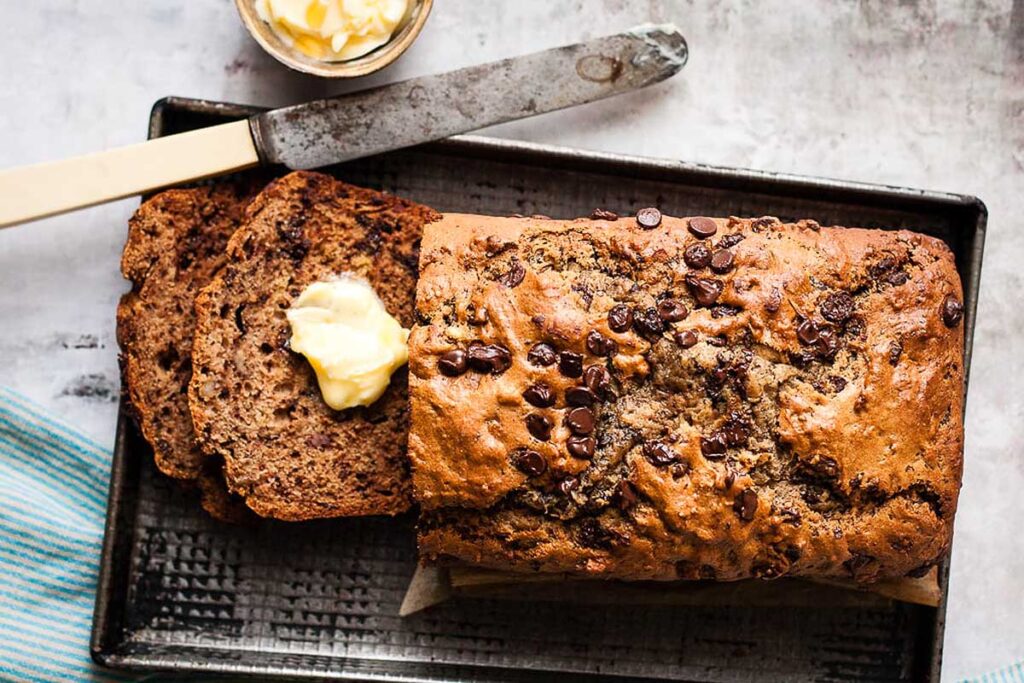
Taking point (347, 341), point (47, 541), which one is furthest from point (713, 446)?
point (47, 541)

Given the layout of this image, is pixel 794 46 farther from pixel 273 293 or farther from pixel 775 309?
pixel 273 293

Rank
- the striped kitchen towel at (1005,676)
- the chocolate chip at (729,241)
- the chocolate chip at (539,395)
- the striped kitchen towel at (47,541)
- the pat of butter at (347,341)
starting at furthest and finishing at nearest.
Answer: the striped kitchen towel at (1005,676), the striped kitchen towel at (47,541), the pat of butter at (347,341), the chocolate chip at (729,241), the chocolate chip at (539,395)

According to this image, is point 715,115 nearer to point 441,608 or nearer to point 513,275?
point 513,275

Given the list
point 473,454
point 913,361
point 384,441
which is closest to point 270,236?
point 384,441

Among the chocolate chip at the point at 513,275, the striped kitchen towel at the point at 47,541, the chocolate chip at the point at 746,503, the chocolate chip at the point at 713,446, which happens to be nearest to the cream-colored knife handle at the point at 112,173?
the striped kitchen towel at the point at 47,541

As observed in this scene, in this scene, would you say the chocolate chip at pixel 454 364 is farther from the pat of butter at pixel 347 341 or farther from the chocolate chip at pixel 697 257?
the chocolate chip at pixel 697 257

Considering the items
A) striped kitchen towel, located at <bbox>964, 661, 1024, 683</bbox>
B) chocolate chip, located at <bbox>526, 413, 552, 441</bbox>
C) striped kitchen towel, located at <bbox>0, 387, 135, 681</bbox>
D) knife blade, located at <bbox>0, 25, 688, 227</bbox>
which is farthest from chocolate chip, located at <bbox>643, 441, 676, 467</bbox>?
striped kitchen towel, located at <bbox>0, 387, 135, 681</bbox>

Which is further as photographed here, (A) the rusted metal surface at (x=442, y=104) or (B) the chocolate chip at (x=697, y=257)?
(A) the rusted metal surface at (x=442, y=104)
